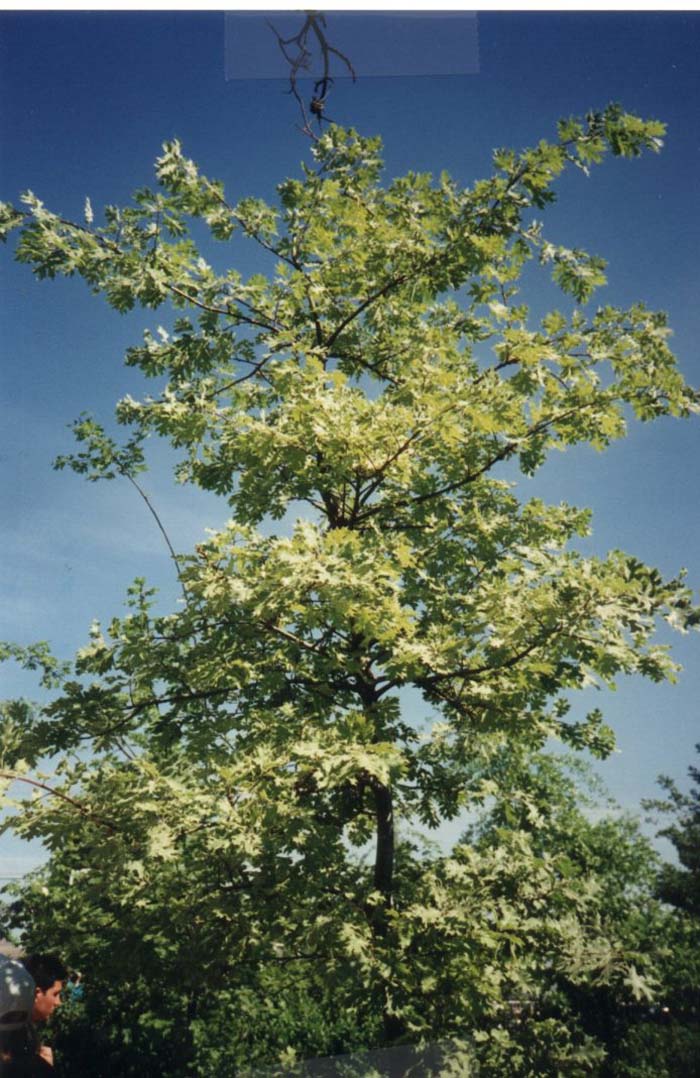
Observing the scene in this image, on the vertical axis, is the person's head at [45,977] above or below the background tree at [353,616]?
below

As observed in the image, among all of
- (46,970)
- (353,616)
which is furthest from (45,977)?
(353,616)

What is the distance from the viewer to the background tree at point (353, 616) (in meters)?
4.95

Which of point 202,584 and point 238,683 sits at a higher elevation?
point 202,584

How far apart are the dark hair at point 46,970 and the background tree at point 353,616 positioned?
0.30m

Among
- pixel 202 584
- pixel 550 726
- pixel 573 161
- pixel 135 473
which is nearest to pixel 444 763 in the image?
pixel 550 726

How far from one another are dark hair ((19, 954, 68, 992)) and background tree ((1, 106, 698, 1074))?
0.30 meters

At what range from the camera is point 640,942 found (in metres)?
5.98

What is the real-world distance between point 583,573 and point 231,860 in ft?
11.6

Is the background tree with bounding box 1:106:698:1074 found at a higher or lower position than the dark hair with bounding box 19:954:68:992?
higher

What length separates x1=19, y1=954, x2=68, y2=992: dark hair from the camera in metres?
6.16

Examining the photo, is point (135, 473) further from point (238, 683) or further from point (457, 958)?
point (457, 958)

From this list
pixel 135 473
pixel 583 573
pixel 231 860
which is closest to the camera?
pixel 583 573

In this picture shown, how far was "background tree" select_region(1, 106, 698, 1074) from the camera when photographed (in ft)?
16.2

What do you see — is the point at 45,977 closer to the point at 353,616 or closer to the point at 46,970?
the point at 46,970
